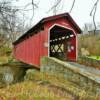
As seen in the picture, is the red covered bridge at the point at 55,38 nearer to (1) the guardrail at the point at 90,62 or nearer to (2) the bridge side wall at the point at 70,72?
(1) the guardrail at the point at 90,62

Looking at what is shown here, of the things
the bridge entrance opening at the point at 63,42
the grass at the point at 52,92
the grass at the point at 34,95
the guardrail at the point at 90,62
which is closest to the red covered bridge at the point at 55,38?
the bridge entrance opening at the point at 63,42

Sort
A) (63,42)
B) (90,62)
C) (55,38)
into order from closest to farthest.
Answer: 1. (90,62)
2. (63,42)
3. (55,38)

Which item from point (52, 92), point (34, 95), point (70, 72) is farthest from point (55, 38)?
point (34, 95)

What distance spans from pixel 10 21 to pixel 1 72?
14195mm

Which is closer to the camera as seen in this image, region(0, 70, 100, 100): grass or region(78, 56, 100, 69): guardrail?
region(0, 70, 100, 100): grass

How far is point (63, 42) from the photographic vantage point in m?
21.4

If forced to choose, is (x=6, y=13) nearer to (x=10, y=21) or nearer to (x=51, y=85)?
(x=10, y=21)

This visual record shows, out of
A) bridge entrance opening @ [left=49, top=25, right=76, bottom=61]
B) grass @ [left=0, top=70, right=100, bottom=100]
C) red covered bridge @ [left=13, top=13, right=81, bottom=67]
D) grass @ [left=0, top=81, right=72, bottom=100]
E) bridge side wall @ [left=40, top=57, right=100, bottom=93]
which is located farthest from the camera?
bridge entrance opening @ [left=49, top=25, right=76, bottom=61]

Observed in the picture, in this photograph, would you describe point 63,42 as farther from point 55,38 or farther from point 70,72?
point 70,72

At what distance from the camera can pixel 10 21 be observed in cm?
804

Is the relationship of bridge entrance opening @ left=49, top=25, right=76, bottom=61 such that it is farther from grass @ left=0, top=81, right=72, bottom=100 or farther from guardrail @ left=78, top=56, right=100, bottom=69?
grass @ left=0, top=81, right=72, bottom=100

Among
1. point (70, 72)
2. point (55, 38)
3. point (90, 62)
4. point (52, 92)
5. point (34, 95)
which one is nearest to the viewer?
point (34, 95)

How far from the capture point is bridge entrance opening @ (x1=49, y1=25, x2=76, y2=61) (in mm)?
20089

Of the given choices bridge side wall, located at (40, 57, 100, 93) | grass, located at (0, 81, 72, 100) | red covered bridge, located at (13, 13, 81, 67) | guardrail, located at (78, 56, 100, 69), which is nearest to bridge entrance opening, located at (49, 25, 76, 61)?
red covered bridge, located at (13, 13, 81, 67)
